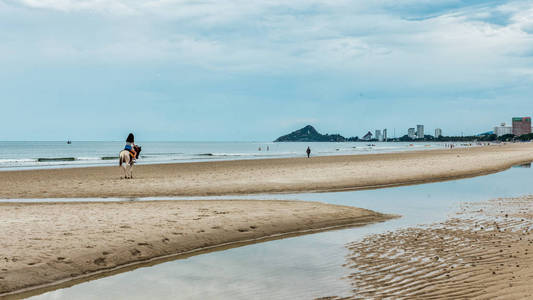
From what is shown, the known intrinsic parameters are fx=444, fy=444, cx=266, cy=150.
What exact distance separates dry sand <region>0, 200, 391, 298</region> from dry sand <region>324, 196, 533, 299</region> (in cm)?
301

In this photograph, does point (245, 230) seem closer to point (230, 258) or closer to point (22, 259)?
point (230, 258)

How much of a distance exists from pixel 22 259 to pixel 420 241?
869cm

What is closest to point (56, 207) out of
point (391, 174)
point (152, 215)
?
point (152, 215)

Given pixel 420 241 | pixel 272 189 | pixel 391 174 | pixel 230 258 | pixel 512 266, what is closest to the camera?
pixel 512 266

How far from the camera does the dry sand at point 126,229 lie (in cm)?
859

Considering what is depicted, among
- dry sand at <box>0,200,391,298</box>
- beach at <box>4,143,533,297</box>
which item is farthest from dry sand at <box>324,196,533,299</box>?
dry sand at <box>0,200,391,298</box>

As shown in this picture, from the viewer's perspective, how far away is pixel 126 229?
11484mm

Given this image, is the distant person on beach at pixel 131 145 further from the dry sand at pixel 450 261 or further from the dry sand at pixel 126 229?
the dry sand at pixel 450 261

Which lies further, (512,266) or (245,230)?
(245,230)

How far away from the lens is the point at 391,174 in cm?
3095

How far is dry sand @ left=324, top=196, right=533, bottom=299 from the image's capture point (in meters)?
6.87

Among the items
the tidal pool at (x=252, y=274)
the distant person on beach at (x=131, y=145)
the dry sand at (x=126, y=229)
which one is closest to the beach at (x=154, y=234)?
the dry sand at (x=126, y=229)

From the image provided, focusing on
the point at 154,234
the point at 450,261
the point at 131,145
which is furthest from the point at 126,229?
the point at 131,145

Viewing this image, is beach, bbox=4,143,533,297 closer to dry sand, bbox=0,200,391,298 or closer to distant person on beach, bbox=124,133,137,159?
dry sand, bbox=0,200,391,298
